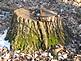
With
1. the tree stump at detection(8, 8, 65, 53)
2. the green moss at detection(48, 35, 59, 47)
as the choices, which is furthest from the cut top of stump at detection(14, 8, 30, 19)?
the green moss at detection(48, 35, 59, 47)

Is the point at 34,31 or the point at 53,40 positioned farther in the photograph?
the point at 53,40

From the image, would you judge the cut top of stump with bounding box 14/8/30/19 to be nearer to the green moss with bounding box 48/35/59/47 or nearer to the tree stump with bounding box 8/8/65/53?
the tree stump with bounding box 8/8/65/53

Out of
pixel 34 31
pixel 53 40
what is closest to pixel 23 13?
pixel 34 31

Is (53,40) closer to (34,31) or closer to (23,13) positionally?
(34,31)

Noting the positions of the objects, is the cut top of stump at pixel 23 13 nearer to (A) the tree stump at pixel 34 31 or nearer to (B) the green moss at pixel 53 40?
(A) the tree stump at pixel 34 31

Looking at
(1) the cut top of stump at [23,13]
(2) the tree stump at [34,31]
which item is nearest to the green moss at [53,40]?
(2) the tree stump at [34,31]

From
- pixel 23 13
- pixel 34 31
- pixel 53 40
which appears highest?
pixel 23 13

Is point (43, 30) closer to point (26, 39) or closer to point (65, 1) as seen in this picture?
point (26, 39)

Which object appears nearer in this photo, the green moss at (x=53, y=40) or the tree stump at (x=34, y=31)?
the tree stump at (x=34, y=31)

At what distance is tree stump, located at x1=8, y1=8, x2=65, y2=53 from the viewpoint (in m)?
4.11

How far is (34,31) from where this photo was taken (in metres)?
4.16

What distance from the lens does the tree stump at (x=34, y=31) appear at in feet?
13.5

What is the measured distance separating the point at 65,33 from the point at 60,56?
54cm

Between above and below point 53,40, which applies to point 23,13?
above
